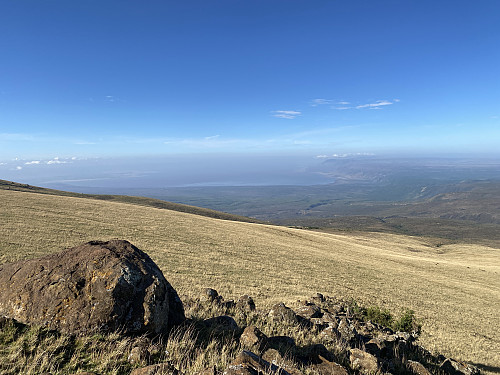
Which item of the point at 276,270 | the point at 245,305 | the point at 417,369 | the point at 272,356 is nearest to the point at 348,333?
the point at 417,369

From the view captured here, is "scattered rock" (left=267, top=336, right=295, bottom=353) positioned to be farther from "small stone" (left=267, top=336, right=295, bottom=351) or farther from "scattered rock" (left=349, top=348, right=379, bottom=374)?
"scattered rock" (left=349, top=348, right=379, bottom=374)

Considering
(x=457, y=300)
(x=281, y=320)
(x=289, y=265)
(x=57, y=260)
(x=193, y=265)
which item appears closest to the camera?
(x=57, y=260)

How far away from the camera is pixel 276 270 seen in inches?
960

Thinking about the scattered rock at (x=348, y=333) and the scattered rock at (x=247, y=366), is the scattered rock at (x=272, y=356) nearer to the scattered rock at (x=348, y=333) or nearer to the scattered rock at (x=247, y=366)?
the scattered rock at (x=247, y=366)

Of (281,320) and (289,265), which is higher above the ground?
(281,320)

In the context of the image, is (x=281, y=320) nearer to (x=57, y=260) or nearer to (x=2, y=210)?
(x=57, y=260)

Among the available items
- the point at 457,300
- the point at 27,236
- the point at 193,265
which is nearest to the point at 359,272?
the point at 457,300

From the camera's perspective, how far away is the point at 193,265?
71.1 feet

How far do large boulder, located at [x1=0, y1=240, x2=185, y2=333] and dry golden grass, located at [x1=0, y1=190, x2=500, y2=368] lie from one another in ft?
30.7

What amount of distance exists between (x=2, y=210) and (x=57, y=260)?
114 feet

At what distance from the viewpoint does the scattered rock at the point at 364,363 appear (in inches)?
260

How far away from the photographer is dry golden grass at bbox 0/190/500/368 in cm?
1752

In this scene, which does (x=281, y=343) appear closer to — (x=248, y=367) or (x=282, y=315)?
(x=248, y=367)

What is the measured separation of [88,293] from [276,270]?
20.1 metres
